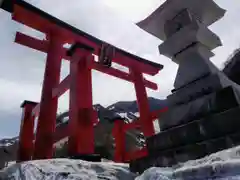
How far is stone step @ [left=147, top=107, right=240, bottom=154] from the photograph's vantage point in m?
2.01

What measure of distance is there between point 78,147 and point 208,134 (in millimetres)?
2100

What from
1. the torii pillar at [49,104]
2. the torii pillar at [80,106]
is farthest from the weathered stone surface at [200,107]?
the torii pillar at [49,104]

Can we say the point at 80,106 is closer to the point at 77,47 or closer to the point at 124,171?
the point at 77,47

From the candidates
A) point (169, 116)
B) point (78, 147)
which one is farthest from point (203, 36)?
point (78, 147)

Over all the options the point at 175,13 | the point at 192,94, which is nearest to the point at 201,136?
the point at 192,94

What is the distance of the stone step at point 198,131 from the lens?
2014mm

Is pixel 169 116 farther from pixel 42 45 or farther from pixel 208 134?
pixel 42 45

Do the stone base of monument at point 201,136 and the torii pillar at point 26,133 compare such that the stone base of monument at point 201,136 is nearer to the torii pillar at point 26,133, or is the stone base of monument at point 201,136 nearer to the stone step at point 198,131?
the stone step at point 198,131

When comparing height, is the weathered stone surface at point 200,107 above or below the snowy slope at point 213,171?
above

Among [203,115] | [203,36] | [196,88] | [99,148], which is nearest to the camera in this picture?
[203,115]

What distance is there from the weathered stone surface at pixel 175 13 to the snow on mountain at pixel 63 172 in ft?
7.52

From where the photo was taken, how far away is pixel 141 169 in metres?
2.39

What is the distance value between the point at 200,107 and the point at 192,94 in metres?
0.32

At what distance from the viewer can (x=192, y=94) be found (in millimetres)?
2750
